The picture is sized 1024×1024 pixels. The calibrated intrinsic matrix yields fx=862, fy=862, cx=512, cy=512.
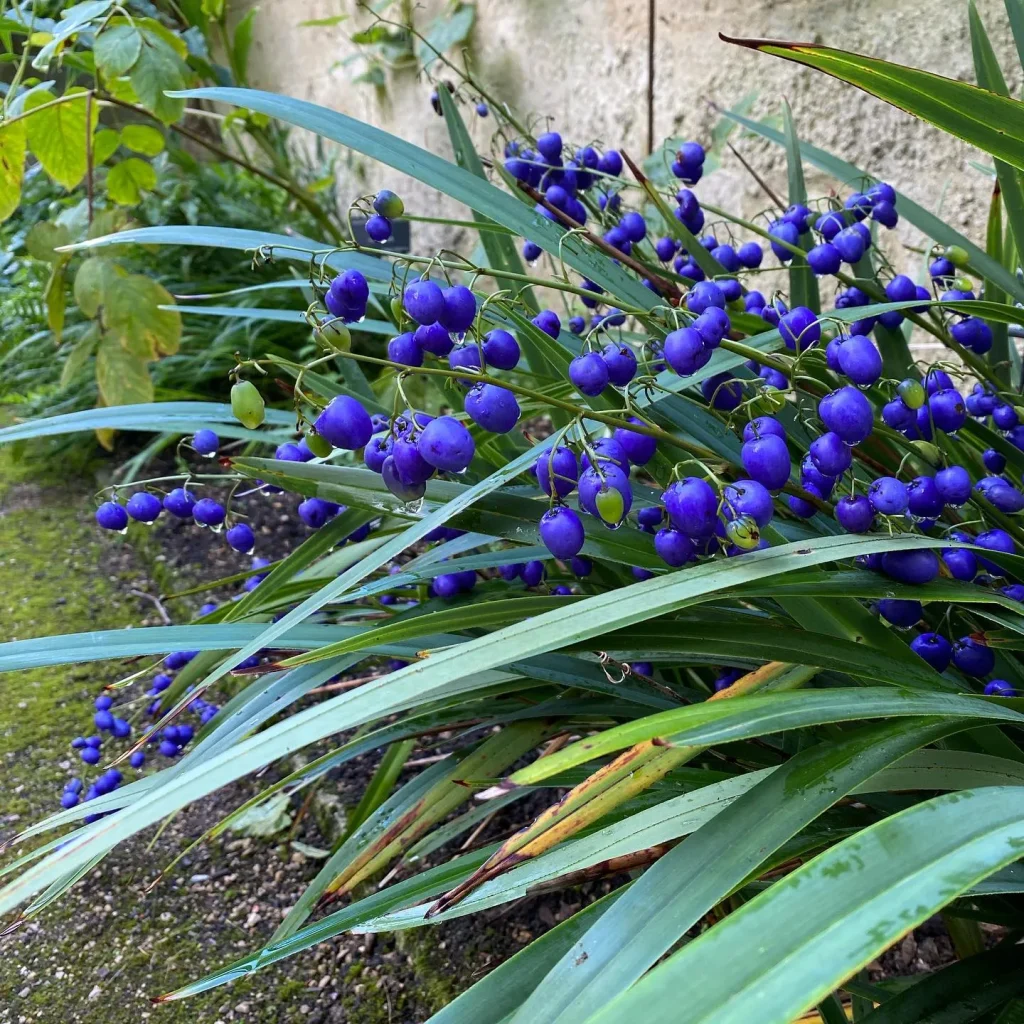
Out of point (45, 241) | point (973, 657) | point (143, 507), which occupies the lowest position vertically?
point (973, 657)

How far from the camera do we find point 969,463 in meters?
0.73

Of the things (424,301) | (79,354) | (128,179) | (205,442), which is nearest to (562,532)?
(424,301)

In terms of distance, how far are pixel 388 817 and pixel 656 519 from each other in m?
0.37

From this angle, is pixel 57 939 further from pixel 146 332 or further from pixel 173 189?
pixel 173 189

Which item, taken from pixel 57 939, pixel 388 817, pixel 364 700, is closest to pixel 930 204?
pixel 388 817

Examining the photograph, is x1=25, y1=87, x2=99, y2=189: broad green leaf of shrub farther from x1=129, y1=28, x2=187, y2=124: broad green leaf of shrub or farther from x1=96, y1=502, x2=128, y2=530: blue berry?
x1=96, y1=502, x2=128, y2=530: blue berry

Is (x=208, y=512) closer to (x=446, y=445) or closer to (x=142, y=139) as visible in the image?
(x=446, y=445)

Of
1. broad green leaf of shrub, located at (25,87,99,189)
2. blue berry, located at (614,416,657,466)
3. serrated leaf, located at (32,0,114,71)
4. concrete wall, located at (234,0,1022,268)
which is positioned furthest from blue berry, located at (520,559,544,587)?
broad green leaf of shrub, located at (25,87,99,189)

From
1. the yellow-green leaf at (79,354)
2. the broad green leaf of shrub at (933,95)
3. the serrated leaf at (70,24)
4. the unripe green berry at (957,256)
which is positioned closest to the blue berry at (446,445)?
the broad green leaf of shrub at (933,95)

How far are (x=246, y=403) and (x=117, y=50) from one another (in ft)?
2.99

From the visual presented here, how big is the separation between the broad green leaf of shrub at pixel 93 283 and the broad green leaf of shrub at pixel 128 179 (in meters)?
0.17

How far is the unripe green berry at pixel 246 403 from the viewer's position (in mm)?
451

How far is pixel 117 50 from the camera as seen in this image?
1.10m

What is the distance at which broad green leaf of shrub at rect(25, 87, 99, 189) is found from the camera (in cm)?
113
